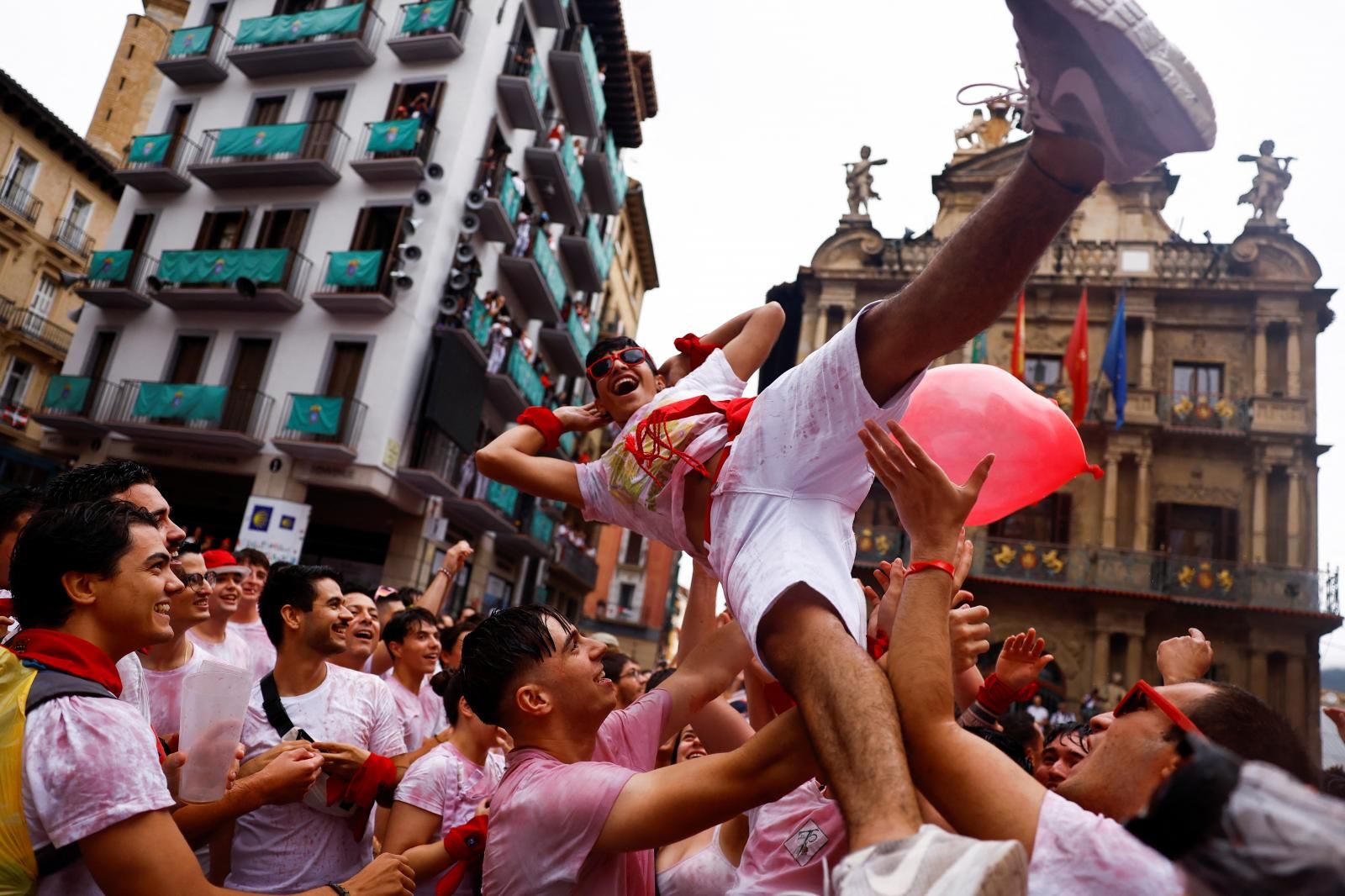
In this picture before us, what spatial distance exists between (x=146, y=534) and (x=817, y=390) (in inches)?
72.6

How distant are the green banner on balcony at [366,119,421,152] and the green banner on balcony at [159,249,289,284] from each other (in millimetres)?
2895

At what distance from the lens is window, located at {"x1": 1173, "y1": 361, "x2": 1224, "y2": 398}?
20781 millimetres

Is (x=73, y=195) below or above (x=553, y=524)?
above

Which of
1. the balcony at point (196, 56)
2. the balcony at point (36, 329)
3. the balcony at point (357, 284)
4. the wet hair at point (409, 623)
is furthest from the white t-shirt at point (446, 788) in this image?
the balcony at point (36, 329)

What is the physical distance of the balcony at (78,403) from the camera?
61.2ft

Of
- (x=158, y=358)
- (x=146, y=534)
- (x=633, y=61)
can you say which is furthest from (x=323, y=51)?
(x=146, y=534)

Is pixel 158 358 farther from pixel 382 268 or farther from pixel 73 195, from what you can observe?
pixel 73 195

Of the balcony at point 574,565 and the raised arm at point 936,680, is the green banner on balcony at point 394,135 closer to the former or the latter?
the balcony at point 574,565

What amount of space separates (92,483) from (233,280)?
670 inches

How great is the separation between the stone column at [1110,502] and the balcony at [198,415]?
1804 centimetres

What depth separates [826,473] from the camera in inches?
89.2

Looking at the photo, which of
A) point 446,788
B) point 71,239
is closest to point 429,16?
point 71,239

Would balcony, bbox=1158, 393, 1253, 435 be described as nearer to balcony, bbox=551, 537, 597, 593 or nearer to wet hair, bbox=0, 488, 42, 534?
balcony, bbox=551, 537, 597, 593

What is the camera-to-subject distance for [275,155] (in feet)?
63.3
